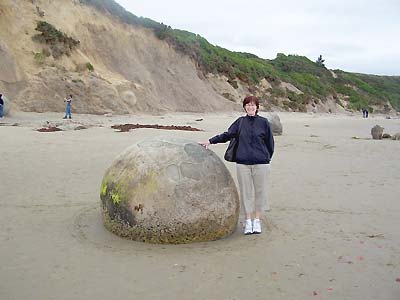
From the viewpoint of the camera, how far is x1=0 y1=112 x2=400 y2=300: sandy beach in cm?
393

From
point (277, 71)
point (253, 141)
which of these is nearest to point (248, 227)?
point (253, 141)

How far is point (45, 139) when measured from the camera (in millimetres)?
12641

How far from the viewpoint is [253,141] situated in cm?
545

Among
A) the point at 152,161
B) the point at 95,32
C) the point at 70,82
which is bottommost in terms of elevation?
the point at 152,161

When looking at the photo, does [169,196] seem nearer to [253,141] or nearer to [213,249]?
[213,249]

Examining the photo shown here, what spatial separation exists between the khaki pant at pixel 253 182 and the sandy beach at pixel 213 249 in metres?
0.33

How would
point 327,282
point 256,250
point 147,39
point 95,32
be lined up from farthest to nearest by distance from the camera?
point 147,39
point 95,32
point 256,250
point 327,282

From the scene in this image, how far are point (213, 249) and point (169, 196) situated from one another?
70cm

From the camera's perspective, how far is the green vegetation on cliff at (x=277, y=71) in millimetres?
35562

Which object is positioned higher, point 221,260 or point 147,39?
point 147,39

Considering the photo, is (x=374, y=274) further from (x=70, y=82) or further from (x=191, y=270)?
(x=70, y=82)

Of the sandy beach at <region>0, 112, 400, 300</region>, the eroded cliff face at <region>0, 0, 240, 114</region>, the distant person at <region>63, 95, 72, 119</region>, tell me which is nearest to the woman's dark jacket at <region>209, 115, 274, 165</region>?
the sandy beach at <region>0, 112, 400, 300</region>

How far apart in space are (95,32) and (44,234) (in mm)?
26037

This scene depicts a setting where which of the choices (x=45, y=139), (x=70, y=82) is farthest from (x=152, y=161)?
(x=70, y=82)
